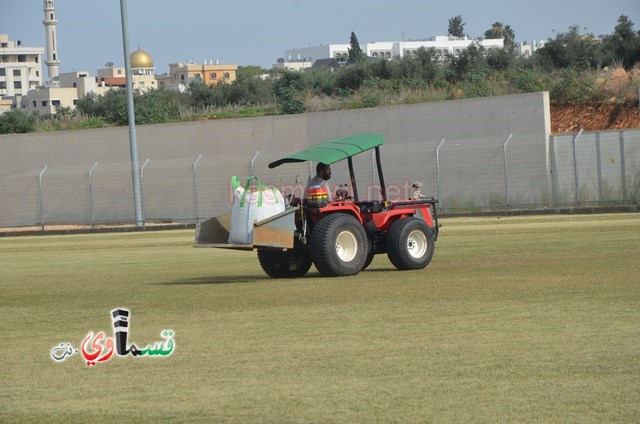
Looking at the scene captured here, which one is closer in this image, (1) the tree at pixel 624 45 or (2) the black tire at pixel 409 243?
(2) the black tire at pixel 409 243

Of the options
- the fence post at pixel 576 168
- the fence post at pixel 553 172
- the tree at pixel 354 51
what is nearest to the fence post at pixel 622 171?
the fence post at pixel 576 168

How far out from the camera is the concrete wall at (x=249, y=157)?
44938 millimetres

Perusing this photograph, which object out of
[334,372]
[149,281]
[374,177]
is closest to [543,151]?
[374,177]

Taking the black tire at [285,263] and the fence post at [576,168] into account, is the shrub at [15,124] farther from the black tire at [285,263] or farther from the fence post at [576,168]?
the black tire at [285,263]

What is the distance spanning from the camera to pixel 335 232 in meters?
17.7

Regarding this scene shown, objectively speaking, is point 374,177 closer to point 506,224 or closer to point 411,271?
point 506,224

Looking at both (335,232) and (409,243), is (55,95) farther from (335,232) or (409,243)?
(335,232)

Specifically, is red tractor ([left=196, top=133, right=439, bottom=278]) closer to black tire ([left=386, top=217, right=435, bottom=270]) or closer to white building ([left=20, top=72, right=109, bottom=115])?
black tire ([left=386, top=217, right=435, bottom=270])

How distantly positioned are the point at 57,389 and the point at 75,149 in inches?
1913

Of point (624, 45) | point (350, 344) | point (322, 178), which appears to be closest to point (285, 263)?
point (322, 178)

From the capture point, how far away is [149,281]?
19.2 meters

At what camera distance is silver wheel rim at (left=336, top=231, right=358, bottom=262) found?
18.1 meters

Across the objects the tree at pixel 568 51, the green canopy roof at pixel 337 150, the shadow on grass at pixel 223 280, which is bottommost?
the shadow on grass at pixel 223 280

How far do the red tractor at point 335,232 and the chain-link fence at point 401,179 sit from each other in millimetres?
22694
